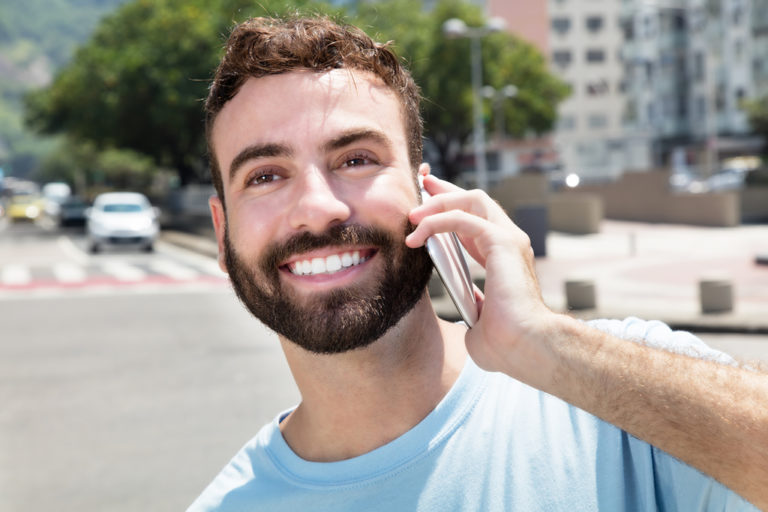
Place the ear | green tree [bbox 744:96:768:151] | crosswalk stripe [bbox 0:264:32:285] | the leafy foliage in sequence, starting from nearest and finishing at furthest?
1. the ear
2. crosswalk stripe [bbox 0:264:32:285]
3. the leafy foliage
4. green tree [bbox 744:96:768:151]

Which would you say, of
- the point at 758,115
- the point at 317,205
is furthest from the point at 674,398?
the point at 758,115

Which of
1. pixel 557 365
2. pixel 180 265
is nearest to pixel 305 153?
pixel 557 365

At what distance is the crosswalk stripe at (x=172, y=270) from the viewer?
72.6 feet

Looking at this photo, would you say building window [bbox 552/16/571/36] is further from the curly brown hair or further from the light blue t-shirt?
the light blue t-shirt

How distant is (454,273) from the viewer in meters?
1.79

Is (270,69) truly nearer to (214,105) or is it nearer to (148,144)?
(214,105)

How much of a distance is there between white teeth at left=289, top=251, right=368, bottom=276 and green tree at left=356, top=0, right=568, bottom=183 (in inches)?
2042

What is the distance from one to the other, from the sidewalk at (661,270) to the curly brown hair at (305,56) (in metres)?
5.01

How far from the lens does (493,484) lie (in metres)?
1.73

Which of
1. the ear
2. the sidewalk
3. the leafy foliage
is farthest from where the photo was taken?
the leafy foliage

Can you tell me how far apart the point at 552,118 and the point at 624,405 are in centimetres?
6477

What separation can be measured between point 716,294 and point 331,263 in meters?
10.8

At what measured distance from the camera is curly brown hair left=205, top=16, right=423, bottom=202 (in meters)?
1.97

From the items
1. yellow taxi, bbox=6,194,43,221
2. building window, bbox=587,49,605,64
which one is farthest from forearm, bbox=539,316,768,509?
building window, bbox=587,49,605,64
